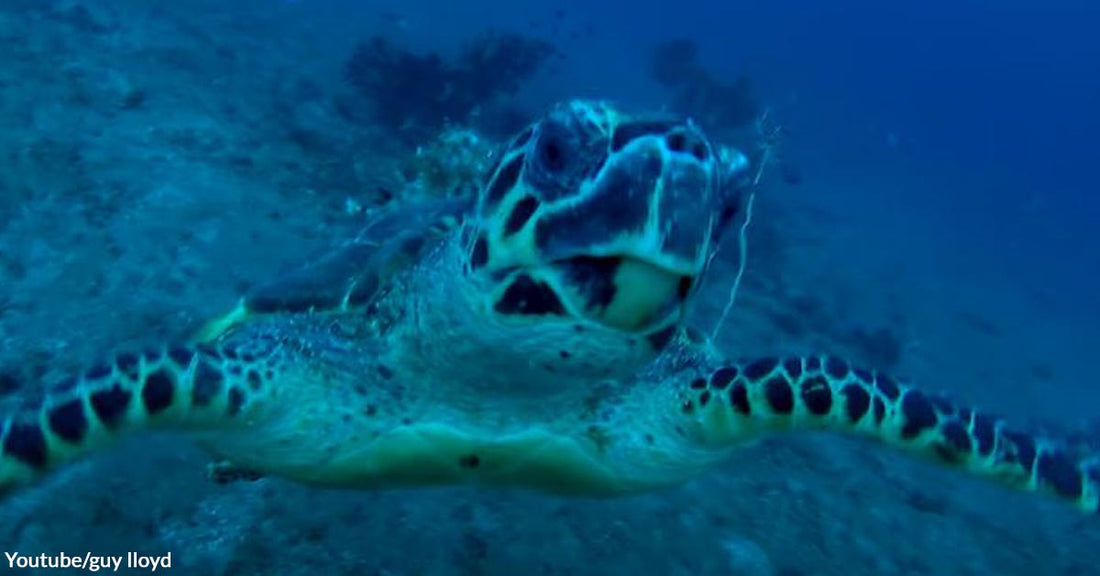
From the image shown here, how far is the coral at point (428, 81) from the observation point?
12.1 meters

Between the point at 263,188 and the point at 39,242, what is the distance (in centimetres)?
219

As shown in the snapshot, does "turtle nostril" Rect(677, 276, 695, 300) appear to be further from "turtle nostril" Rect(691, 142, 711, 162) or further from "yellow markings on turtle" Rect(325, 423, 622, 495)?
"yellow markings on turtle" Rect(325, 423, 622, 495)

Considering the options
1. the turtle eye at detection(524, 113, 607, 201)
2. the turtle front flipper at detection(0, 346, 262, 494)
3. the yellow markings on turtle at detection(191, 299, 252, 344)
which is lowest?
the turtle front flipper at detection(0, 346, 262, 494)

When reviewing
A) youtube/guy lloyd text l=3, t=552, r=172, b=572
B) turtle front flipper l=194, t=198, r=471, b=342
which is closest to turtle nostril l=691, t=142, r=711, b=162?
turtle front flipper l=194, t=198, r=471, b=342

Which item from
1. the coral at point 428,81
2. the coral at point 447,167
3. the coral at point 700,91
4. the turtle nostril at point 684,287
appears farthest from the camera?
the coral at point 700,91

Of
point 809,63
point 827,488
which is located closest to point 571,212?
point 827,488

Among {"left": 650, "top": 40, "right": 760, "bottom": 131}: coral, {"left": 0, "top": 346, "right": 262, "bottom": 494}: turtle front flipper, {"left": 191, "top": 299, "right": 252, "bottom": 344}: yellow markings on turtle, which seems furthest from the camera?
{"left": 650, "top": 40, "right": 760, "bottom": 131}: coral

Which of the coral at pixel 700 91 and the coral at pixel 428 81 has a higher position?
the coral at pixel 700 91

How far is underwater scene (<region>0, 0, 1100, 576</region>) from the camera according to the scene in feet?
7.81

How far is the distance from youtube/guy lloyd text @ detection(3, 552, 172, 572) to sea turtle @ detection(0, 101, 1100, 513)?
1.86 feet

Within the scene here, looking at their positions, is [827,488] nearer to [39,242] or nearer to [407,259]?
[407,259]

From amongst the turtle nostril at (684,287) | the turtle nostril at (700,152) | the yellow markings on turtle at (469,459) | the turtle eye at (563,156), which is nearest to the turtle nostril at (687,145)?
the turtle nostril at (700,152)

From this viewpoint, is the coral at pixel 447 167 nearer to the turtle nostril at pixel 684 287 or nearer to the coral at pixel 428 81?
the coral at pixel 428 81

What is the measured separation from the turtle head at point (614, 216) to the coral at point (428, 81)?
9.29 metres
